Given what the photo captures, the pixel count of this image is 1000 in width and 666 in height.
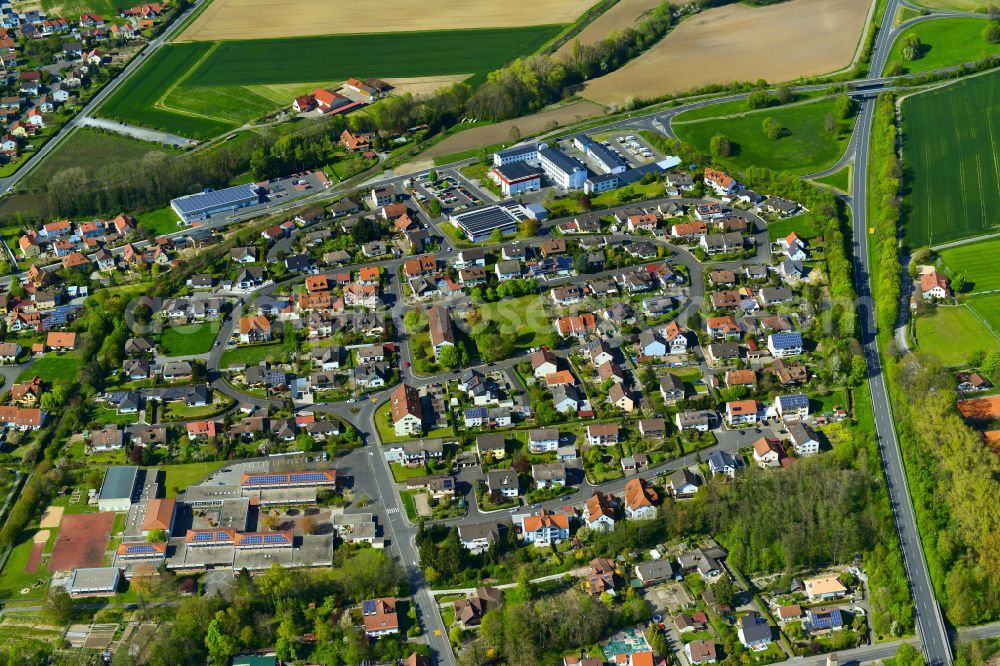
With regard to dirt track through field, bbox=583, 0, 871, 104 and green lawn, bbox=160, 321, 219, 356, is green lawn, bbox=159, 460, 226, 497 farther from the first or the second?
dirt track through field, bbox=583, 0, 871, 104

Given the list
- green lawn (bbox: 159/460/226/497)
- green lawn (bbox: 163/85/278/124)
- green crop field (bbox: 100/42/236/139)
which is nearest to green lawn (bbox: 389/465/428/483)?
green lawn (bbox: 159/460/226/497)

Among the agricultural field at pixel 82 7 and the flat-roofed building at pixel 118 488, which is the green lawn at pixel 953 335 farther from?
the agricultural field at pixel 82 7

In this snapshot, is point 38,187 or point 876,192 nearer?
point 876,192

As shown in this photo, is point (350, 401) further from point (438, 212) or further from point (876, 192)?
point (876, 192)

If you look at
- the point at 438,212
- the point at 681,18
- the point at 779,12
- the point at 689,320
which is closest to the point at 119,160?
the point at 438,212

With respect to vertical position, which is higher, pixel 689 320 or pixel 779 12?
pixel 779 12

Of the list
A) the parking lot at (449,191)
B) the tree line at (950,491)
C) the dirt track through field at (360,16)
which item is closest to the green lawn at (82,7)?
the dirt track through field at (360,16)
